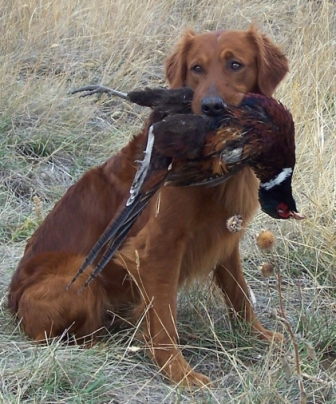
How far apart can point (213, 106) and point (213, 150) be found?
183mm

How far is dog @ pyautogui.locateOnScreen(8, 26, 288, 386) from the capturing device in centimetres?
314

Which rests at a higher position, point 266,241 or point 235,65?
point 235,65

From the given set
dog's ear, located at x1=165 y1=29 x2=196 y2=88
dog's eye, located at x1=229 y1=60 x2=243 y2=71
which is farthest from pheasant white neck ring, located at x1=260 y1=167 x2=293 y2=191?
dog's ear, located at x1=165 y1=29 x2=196 y2=88

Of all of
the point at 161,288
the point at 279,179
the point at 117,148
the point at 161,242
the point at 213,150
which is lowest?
the point at 117,148

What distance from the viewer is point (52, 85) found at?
614 cm

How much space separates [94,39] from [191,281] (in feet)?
13.1

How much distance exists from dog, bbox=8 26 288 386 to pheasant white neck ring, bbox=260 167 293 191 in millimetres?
255

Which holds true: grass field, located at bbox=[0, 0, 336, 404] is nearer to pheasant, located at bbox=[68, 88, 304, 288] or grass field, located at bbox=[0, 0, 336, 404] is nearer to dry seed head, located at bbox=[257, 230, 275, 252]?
dry seed head, located at bbox=[257, 230, 275, 252]

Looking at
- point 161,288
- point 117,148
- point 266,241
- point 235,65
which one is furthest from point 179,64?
point 117,148

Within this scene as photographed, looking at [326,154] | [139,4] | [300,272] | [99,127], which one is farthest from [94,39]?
[300,272]

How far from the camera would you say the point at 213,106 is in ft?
9.22

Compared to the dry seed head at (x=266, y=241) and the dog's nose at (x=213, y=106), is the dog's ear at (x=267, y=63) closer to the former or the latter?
the dog's nose at (x=213, y=106)

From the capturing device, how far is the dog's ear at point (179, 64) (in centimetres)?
334

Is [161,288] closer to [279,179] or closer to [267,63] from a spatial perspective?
[279,179]
